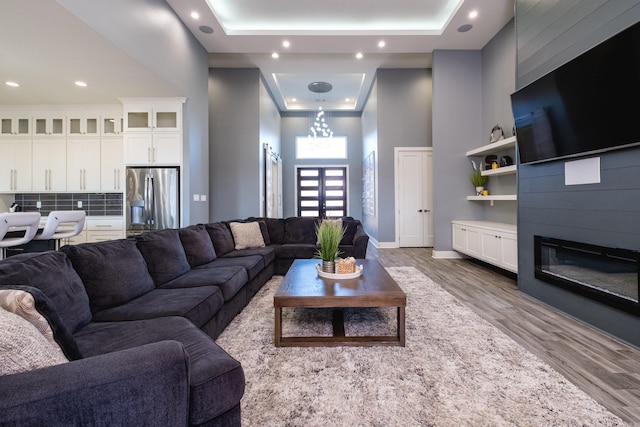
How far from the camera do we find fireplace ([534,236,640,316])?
217 cm

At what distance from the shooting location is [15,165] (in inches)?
200

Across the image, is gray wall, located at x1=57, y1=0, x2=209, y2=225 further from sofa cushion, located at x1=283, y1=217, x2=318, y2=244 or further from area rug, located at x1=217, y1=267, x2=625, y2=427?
area rug, located at x1=217, y1=267, x2=625, y2=427

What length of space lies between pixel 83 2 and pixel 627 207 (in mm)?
4940

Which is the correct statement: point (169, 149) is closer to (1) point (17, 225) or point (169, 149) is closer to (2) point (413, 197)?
(1) point (17, 225)

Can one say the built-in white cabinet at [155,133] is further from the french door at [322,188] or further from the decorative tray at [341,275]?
the french door at [322,188]

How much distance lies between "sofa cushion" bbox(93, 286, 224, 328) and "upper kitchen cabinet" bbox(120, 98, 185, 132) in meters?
3.33

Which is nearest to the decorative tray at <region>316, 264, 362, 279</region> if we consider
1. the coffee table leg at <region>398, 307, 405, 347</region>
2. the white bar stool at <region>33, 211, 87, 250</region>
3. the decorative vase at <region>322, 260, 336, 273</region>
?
the decorative vase at <region>322, 260, 336, 273</region>

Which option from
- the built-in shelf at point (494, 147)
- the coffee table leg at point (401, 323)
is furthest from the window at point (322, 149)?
the coffee table leg at point (401, 323)

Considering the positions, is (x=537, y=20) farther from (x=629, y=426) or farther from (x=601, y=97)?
(x=629, y=426)

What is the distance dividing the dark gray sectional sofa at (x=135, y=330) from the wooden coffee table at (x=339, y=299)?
0.53 m

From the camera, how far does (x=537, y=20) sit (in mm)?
3049

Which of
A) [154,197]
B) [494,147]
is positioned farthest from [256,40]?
[494,147]

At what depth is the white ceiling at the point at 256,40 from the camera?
117 inches

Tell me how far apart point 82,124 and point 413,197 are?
6708 millimetres
